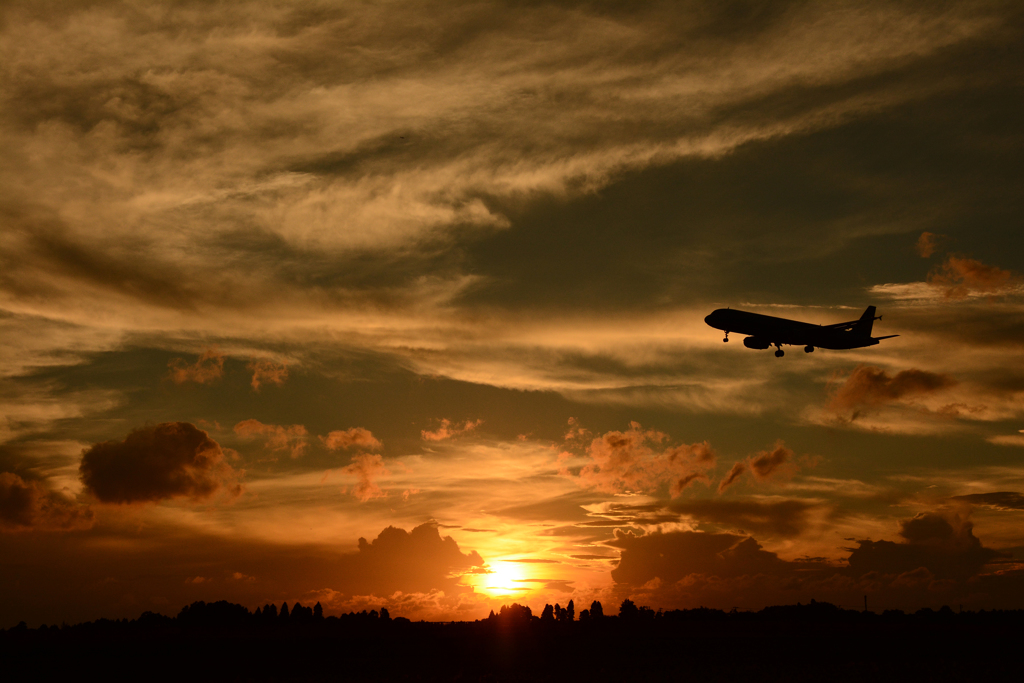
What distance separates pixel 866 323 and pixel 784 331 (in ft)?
133

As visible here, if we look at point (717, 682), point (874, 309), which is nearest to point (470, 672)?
point (717, 682)

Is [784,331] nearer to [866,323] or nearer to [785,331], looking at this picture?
[785,331]

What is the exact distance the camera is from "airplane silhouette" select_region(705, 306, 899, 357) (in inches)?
6029

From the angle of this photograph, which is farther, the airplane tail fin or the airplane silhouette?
the airplane tail fin

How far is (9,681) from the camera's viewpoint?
180625 mm

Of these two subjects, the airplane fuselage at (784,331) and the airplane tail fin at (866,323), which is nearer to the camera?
the airplane fuselage at (784,331)

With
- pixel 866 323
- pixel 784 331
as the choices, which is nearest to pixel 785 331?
pixel 784 331

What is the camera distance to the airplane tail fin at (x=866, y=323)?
178 meters

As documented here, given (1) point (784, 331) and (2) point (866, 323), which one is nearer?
(1) point (784, 331)

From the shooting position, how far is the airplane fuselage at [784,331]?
502ft

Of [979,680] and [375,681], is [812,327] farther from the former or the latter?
[375,681]

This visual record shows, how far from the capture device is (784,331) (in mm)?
159125

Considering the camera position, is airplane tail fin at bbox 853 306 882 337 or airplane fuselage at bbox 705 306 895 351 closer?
airplane fuselage at bbox 705 306 895 351

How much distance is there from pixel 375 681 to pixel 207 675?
64854 mm
